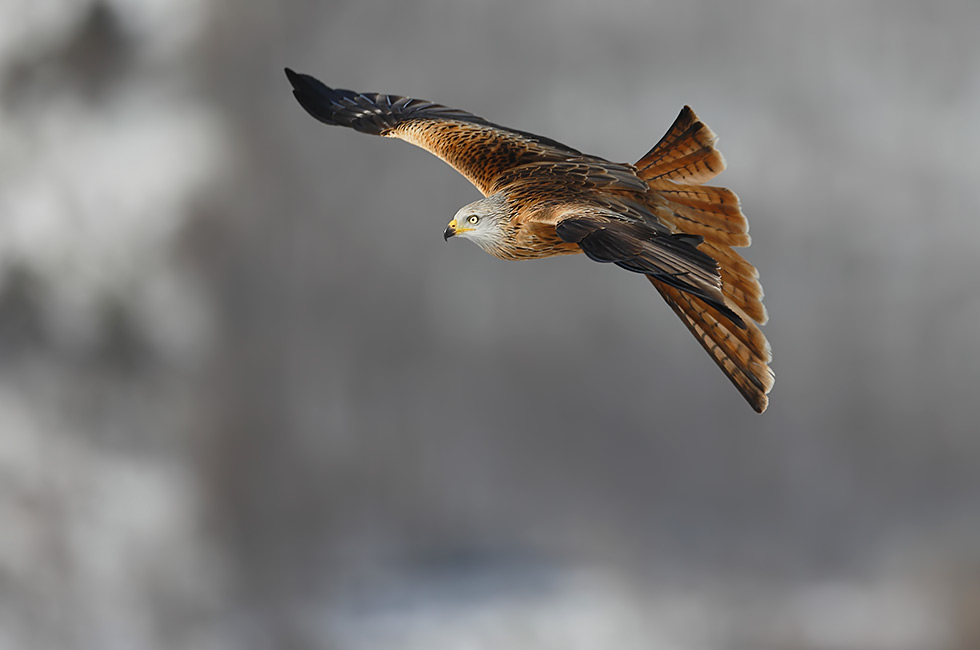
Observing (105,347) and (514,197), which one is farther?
(105,347)

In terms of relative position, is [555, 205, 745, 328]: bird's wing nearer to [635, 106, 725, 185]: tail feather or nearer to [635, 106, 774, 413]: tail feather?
[635, 106, 774, 413]: tail feather

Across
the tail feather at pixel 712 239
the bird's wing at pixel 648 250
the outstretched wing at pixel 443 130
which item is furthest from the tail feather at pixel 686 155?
the bird's wing at pixel 648 250

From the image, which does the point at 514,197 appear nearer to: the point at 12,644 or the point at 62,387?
the point at 62,387

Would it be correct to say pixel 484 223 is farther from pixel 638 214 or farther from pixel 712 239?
pixel 712 239

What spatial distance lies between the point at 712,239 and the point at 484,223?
0.68 meters

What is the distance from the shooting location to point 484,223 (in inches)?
111

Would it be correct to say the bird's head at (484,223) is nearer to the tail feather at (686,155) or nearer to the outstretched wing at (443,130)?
the outstretched wing at (443,130)

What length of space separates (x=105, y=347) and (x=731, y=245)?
30.0ft

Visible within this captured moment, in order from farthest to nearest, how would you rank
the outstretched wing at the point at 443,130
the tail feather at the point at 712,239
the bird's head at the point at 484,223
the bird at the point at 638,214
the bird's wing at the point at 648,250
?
the outstretched wing at the point at 443,130 → the bird's head at the point at 484,223 → the tail feather at the point at 712,239 → the bird at the point at 638,214 → the bird's wing at the point at 648,250

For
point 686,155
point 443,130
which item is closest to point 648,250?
point 686,155

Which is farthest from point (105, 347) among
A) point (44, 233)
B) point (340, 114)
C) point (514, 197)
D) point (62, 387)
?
point (514, 197)

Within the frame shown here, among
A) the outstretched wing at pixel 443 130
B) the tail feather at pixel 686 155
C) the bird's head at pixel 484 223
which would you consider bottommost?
the bird's head at pixel 484 223

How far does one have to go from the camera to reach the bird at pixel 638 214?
243 cm

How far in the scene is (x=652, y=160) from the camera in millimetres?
3096
